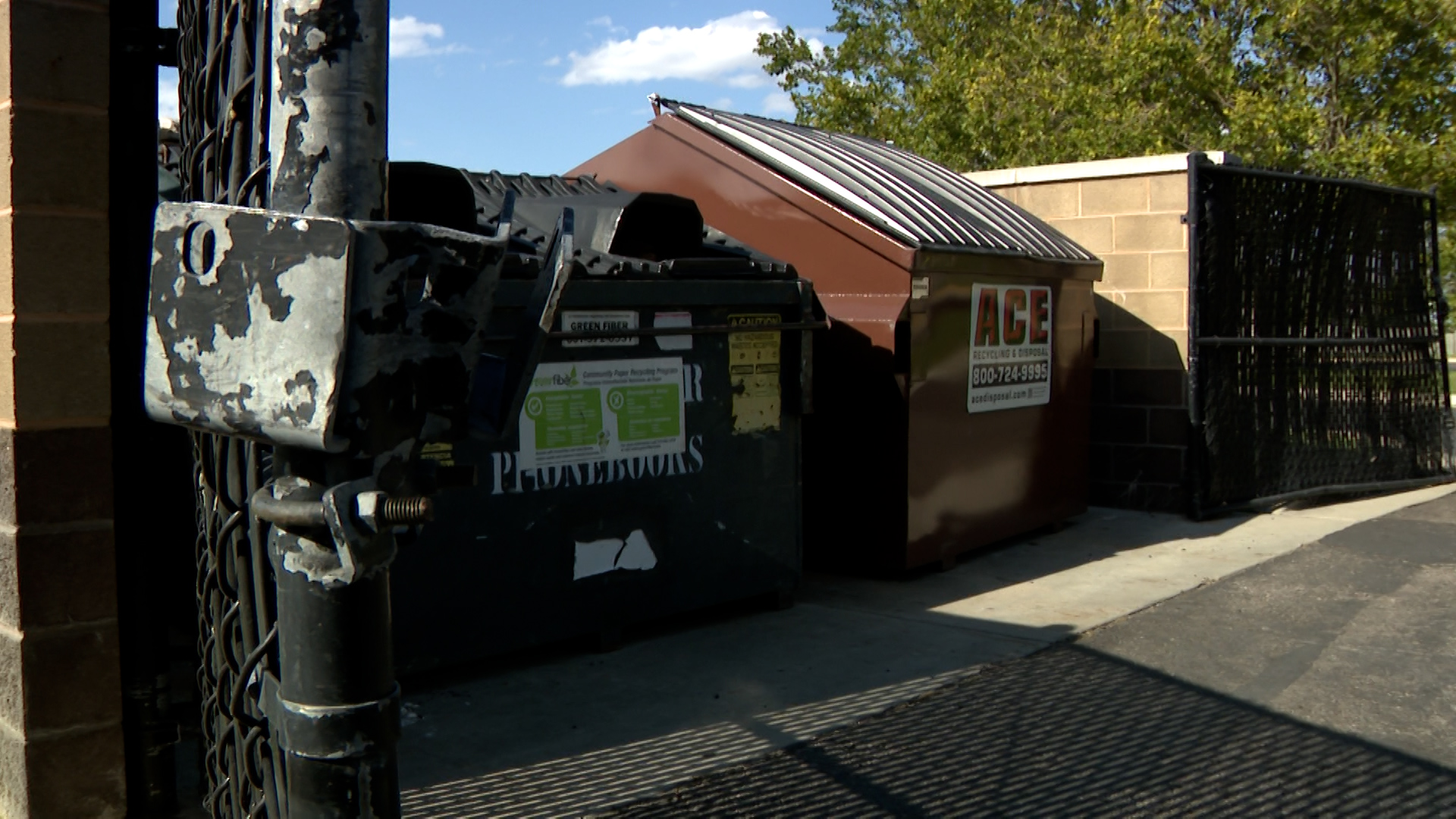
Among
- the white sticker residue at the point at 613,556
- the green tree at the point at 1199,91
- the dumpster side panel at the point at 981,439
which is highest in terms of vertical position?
the green tree at the point at 1199,91

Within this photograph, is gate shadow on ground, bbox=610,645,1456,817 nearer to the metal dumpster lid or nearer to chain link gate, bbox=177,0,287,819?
chain link gate, bbox=177,0,287,819

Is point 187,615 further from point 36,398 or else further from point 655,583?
point 36,398

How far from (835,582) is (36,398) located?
4.45 meters

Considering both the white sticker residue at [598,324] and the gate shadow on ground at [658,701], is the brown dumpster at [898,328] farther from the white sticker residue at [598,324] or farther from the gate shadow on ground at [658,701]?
the white sticker residue at [598,324]

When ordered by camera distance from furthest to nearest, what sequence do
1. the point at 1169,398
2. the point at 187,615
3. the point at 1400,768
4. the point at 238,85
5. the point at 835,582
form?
the point at 1169,398 → the point at 835,582 → the point at 187,615 → the point at 1400,768 → the point at 238,85

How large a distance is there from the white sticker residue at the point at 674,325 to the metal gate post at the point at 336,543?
3880 mm

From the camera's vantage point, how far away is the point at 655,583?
5430 mm

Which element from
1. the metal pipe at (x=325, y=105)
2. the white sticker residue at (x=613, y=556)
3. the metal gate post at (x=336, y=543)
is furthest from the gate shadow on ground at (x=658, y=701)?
the metal pipe at (x=325, y=105)

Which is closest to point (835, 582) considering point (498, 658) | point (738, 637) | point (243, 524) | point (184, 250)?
point (738, 637)

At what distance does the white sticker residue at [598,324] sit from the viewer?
16.4 ft

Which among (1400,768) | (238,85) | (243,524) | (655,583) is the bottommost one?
(1400,768)

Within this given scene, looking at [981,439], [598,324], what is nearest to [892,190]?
[981,439]

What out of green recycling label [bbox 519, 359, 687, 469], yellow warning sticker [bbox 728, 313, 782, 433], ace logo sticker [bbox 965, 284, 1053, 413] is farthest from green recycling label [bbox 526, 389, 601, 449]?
ace logo sticker [bbox 965, 284, 1053, 413]

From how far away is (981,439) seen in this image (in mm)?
7148
